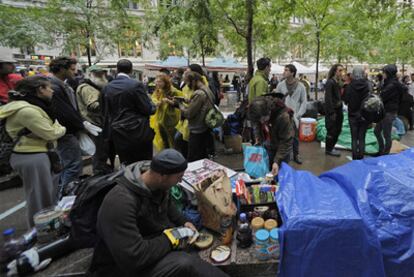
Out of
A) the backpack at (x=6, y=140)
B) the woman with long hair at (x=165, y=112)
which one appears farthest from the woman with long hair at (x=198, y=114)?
the backpack at (x=6, y=140)

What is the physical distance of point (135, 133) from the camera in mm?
3473

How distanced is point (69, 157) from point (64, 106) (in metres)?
0.68

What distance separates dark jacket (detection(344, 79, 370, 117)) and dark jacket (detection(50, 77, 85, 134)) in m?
4.54

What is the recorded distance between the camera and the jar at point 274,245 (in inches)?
86.0

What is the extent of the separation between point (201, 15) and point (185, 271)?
12.5 ft

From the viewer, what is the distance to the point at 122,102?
3.36m

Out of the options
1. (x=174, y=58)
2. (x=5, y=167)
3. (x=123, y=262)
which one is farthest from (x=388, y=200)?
(x=174, y=58)

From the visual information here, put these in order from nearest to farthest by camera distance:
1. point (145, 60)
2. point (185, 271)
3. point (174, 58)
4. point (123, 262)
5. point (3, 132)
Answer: point (123, 262) → point (185, 271) → point (3, 132) → point (174, 58) → point (145, 60)

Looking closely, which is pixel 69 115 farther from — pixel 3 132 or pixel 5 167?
pixel 5 167

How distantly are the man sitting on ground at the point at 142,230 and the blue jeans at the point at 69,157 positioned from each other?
1896mm

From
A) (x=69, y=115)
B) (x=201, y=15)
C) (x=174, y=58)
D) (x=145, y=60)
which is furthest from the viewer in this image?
(x=145, y=60)

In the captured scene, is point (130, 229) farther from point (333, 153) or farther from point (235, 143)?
point (333, 153)

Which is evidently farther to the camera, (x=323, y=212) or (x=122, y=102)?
(x=122, y=102)

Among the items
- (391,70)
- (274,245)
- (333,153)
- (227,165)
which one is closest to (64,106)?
(274,245)
